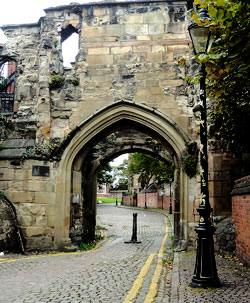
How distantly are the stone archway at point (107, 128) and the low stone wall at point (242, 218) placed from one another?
94.2 inches

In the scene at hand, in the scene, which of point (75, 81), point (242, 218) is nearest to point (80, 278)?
point (242, 218)

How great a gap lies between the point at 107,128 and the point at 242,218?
5230 mm

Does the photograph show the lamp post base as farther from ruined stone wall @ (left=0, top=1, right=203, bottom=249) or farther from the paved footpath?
ruined stone wall @ (left=0, top=1, right=203, bottom=249)

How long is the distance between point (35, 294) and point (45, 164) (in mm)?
5991

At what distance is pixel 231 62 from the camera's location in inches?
250

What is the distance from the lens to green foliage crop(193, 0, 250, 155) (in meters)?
5.72

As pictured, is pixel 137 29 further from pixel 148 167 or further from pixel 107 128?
pixel 148 167

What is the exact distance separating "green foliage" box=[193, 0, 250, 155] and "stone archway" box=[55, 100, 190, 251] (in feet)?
6.26

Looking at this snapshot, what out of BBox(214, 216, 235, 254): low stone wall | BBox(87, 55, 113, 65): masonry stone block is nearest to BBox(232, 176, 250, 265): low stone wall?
BBox(214, 216, 235, 254): low stone wall

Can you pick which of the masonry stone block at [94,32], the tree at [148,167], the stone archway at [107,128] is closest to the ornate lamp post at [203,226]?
the stone archway at [107,128]

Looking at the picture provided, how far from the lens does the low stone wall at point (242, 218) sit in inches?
286

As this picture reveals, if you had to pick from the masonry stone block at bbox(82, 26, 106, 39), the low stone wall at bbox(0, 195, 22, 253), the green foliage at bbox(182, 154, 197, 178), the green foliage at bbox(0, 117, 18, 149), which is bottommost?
the low stone wall at bbox(0, 195, 22, 253)

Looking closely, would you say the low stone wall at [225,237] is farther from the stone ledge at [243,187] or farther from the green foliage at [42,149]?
the green foliage at [42,149]

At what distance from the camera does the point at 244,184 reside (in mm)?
7777
